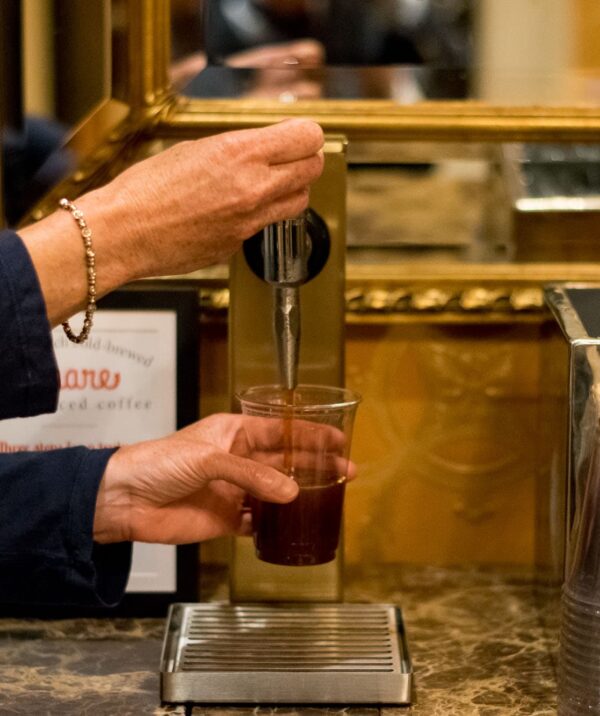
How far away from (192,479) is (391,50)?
476 millimetres

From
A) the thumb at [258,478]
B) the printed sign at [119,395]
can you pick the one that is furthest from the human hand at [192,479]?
the printed sign at [119,395]

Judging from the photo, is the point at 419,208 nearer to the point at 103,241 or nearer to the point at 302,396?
the point at 302,396

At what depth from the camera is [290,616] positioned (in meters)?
1.00

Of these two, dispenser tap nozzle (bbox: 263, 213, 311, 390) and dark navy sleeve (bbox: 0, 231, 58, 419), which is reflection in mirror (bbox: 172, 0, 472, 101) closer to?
dispenser tap nozzle (bbox: 263, 213, 311, 390)

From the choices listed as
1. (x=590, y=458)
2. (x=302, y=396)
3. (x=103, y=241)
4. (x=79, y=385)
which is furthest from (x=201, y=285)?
(x=590, y=458)

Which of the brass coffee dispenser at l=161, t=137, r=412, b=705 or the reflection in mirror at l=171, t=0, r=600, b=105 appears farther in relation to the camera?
the reflection in mirror at l=171, t=0, r=600, b=105

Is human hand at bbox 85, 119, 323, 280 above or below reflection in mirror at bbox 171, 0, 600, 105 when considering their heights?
below

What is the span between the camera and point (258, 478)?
88 cm

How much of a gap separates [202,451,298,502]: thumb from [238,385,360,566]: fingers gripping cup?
14mm

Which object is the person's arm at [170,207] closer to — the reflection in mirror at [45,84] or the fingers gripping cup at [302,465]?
the fingers gripping cup at [302,465]

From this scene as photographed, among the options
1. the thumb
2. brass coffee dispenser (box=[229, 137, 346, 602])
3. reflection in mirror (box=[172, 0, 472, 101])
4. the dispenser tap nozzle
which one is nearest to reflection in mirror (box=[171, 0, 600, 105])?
reflection in mirror (box=[172, 0, 472, 101])

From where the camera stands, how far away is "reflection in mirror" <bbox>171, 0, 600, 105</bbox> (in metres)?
1.14

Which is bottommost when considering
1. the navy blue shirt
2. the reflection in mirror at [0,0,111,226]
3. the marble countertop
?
the marble countertop

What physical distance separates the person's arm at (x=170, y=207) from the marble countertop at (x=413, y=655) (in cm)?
32
